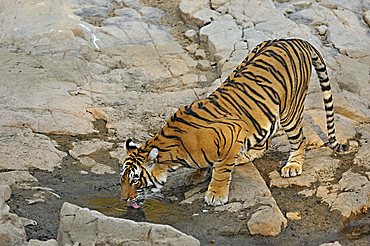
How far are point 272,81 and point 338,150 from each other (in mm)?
1084

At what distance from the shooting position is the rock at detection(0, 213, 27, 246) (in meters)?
5.07

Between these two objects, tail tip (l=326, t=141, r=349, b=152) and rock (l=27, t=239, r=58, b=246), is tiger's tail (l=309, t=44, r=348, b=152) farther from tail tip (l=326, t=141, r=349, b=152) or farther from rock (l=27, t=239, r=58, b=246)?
rock (l=27, t=239, r=58, b=246)

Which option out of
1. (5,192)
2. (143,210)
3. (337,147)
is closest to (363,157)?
(337,147)

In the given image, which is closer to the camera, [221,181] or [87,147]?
[221,181]

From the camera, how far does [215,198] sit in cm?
618

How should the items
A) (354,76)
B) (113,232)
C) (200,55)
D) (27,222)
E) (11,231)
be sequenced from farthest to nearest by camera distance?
(200,55), (354,76), (27,222), (11,231), (113,232)

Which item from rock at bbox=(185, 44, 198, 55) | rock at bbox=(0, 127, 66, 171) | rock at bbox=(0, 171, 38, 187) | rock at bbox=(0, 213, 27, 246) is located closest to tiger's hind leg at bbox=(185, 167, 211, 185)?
rock at bbox=(0, 127, 66, 171)

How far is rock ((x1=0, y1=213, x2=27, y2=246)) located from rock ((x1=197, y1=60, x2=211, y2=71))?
13.2 feet

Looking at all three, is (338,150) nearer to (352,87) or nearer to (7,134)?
(352,87)

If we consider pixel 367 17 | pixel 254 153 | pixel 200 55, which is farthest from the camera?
pixel 367 17

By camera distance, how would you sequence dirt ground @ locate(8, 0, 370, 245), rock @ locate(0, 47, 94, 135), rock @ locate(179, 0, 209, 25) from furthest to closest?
rock @ locate(179, 0, 209, 25)
rock @ locate(0, 47, 94, 135)
dirt ground @ locate(8, 0, 370, 245)

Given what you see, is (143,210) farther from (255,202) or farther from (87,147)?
(87,147)

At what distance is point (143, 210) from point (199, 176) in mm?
614

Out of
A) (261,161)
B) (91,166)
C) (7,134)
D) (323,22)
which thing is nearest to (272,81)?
(261,161)
